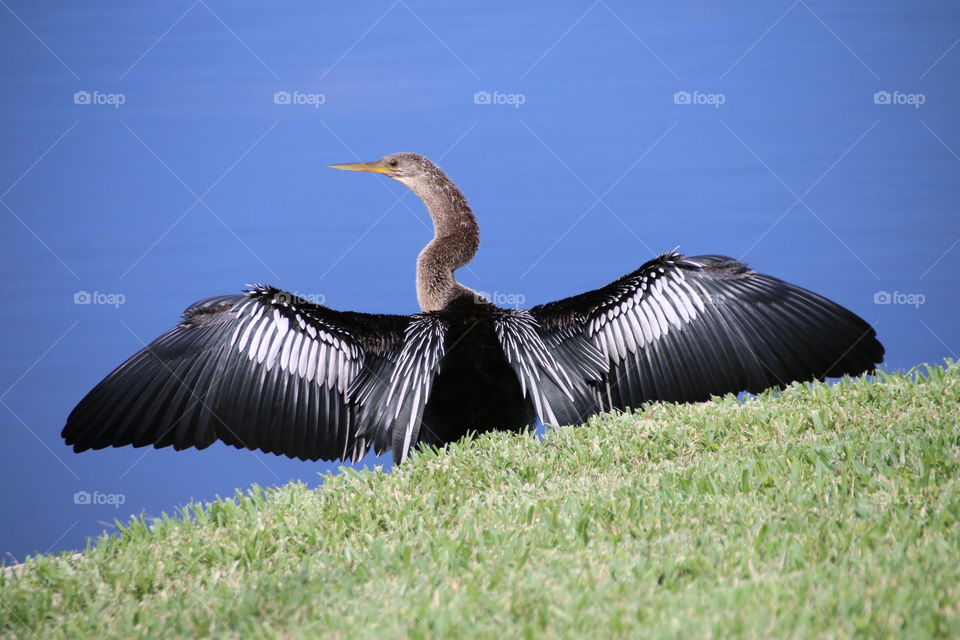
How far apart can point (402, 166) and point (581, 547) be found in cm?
401

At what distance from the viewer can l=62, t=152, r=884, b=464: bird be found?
4.80m

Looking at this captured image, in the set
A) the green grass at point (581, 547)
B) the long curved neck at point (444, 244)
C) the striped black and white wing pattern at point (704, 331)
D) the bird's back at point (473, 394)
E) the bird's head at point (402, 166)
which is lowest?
the green grass at point (581, 547)

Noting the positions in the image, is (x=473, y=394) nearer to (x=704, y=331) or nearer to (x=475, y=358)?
(x=475, y=358)

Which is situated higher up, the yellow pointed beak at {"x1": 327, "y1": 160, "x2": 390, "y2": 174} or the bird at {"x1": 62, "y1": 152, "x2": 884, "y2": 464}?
the yellow pointed beak at {"x1": 327, "y1": 160, "x2": 390, "y2": 174}

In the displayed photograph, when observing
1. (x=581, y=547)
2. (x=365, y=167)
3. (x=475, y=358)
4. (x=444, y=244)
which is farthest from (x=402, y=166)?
(x=581, y=547)

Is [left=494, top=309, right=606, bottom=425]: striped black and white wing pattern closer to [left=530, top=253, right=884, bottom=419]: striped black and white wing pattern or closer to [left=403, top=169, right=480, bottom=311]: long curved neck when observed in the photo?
[left=530, top=253, right=884, bottom=419]: striped black and white wing pattern

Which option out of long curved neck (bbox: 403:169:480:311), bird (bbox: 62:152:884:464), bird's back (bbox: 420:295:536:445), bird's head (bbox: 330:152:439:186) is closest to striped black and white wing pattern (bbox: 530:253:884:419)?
bird (bbox: 62:152:884:464)

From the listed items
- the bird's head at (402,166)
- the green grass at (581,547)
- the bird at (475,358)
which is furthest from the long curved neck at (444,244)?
the green grass at (581,547)

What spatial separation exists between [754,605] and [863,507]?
3.10ft

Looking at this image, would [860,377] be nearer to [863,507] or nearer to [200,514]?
[863,507]

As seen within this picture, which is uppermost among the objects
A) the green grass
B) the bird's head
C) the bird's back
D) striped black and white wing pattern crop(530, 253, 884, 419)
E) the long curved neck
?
the bird's head

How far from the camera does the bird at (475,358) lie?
4.80 m

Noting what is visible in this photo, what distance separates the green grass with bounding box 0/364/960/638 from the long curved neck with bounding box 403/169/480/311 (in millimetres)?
1400

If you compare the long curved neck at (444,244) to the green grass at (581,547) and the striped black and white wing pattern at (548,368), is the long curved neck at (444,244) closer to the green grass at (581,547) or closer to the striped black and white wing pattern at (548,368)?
the striped black and white wing pattern at (548,368)
